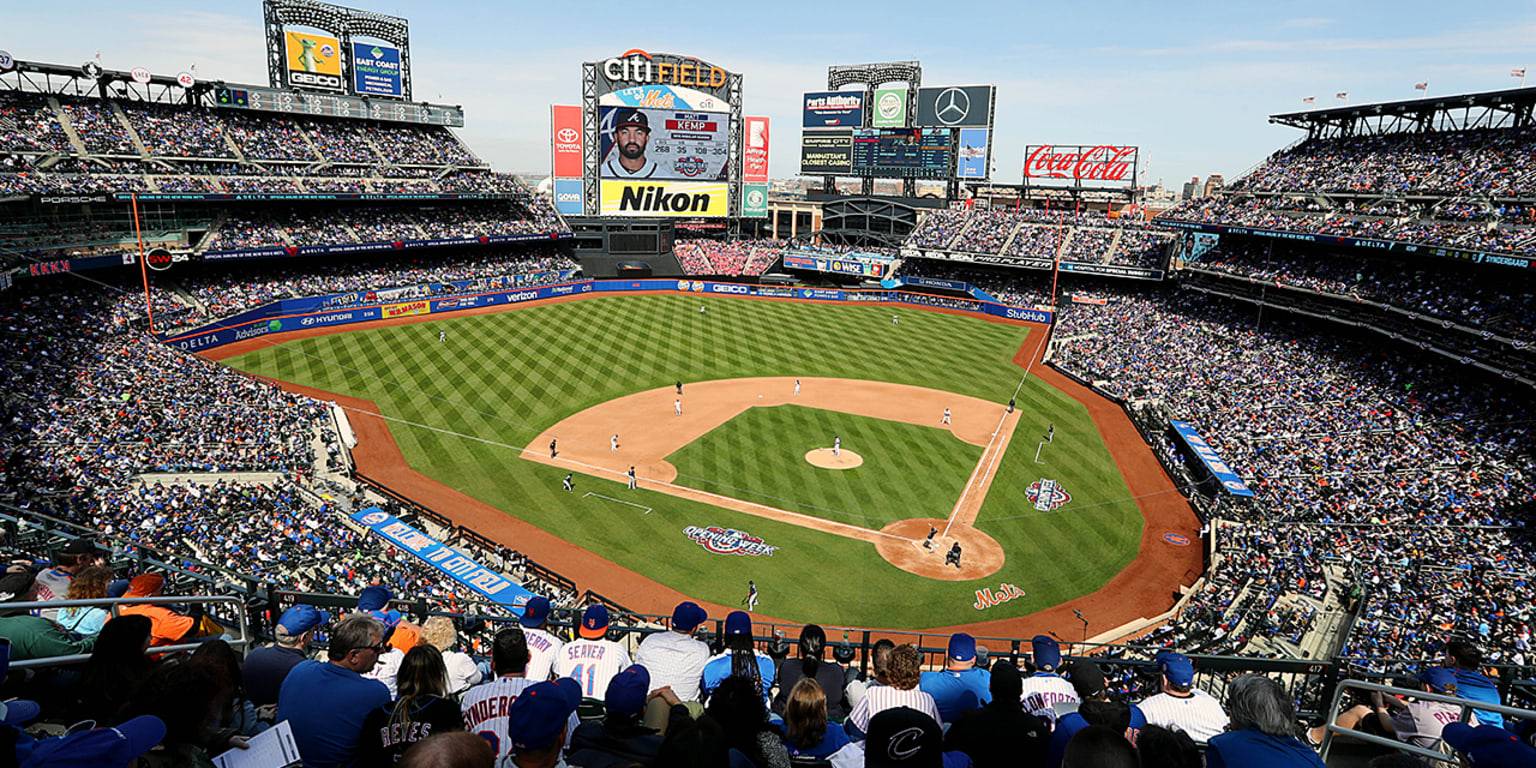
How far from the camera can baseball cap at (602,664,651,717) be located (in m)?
4.68

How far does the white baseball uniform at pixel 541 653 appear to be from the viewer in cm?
736

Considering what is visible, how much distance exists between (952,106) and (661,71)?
88.6 ft

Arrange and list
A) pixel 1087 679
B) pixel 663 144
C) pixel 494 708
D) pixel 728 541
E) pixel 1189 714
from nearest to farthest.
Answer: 1. pixel 494 708
2. pixel 1087 679
3. pixel 1189 714
4. pixel 728 541
5. pixel 663 144

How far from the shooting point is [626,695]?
185 inches

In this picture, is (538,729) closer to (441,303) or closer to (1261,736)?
(1261,736)

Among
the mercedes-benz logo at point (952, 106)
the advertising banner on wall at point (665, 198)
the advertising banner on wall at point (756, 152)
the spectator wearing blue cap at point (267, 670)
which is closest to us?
the spectator wearing blue cap at point (267, 670)

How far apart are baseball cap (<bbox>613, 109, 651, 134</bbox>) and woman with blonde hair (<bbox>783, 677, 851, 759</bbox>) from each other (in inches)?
2742

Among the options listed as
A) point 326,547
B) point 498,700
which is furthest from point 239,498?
point 498,700

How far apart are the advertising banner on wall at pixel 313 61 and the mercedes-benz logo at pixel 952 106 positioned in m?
51.0

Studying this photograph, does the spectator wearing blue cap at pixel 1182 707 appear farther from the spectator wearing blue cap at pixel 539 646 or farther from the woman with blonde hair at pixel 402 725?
the woman with blonde hair at pixel 402 725

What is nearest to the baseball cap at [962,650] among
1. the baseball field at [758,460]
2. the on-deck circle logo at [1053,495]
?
the baseball field at [758,460]

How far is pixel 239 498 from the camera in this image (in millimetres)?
21359

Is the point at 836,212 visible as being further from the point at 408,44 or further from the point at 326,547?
the point at 326,547

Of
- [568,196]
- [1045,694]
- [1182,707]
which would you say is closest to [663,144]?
[568,196]
